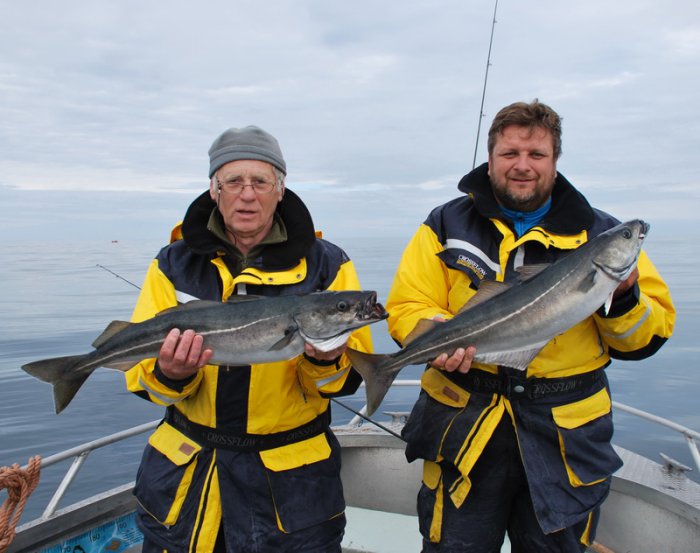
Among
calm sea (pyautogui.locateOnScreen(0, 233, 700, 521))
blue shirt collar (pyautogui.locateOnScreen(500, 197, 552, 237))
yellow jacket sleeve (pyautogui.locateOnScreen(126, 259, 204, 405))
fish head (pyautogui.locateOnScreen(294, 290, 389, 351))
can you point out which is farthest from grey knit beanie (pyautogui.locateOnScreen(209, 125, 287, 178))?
calm sea (pyautogui.locateOnScreen(0, 233, 700, 521))

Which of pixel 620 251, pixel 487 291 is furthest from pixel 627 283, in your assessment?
pixel 487 291

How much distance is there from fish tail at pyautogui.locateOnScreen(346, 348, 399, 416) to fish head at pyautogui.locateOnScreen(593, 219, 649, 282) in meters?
1.29

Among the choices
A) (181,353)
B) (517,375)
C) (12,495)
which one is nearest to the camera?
(181,353)

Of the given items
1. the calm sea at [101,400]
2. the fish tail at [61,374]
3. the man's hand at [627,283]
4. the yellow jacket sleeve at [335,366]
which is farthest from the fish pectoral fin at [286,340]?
the calm sea at [101,400]

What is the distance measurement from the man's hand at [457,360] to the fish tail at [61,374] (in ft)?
6.61

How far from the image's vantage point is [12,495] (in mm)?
3395

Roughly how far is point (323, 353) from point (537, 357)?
1270 millimetres

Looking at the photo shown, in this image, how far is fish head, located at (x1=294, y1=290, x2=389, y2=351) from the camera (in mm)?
3000

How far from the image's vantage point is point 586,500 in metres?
3.21

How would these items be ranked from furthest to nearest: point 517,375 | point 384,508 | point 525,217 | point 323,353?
point 384,508 < point 525,217 < point 517,375 < point 323,353

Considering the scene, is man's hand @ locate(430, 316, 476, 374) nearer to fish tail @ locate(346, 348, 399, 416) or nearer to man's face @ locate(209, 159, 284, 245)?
fish tail @ locate(346, 348, 399, 416)

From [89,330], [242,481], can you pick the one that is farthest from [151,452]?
[89,330]

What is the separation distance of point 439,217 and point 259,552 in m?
2.24

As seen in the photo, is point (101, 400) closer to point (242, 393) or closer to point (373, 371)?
point (242, 393)
